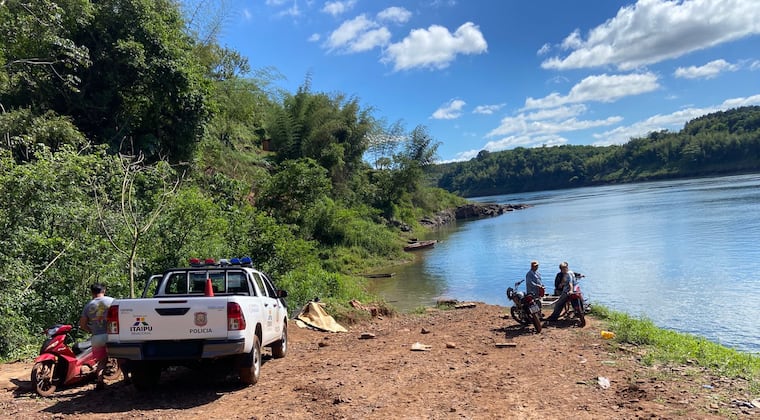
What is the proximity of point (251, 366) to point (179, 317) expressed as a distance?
1.15 meters

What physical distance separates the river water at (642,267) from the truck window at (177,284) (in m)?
12.2

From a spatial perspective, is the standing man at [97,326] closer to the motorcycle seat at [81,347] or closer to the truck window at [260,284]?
the motorcycle seat at [81,347]

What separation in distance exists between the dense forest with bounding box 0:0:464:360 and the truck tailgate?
3.78 metres

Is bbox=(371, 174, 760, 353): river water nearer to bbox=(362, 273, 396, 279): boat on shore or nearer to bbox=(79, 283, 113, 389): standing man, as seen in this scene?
bbox=(362, 273, 396, 279): boat on shore

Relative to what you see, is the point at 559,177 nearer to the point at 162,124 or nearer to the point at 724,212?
the point at 724,212

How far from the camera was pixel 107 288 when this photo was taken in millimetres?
9602

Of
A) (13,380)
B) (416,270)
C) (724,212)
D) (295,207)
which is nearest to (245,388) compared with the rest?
(13,380)

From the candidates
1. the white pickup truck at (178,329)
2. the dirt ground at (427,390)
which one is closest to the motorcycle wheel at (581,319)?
the dirt ground at (427,390)

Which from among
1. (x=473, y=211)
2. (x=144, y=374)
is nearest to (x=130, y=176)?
(x=144, y=374)

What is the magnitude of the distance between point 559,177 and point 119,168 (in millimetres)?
146108

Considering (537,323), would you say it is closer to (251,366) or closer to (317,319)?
(317,319)

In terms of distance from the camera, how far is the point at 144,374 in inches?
231

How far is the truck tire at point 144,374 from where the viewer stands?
578 centimetres

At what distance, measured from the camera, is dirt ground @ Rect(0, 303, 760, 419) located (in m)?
5.11
